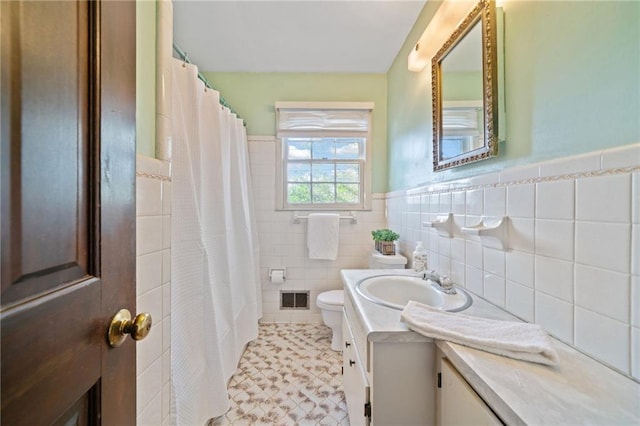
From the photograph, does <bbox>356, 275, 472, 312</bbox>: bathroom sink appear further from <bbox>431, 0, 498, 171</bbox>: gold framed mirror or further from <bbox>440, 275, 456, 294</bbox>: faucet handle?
<bbox>431, 0, 498, 171</bbox>: gold framed mirror

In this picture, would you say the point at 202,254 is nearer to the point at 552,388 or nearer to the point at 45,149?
the point at 45,149

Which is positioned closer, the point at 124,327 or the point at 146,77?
the point at 124,327

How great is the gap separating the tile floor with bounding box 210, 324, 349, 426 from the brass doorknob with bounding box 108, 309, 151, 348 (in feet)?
3.96

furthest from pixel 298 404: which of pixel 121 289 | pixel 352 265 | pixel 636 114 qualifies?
pixel 636 114

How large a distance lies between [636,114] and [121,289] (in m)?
1.15

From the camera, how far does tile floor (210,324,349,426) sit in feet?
4.58

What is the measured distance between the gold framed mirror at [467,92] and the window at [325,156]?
1039mm

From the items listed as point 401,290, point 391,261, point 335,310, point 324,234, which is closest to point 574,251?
point 401,290

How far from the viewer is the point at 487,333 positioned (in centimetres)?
69

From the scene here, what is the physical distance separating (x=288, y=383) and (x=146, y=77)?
5.76 ft

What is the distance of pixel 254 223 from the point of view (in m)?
2.31

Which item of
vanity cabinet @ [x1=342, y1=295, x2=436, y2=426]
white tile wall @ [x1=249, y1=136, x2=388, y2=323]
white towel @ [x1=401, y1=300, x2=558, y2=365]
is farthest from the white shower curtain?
white towel @ [x1=401, y1=300, x2=558, y2=365]

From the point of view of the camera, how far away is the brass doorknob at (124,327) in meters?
0.48

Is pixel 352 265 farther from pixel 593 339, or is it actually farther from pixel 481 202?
pixel 593 339
